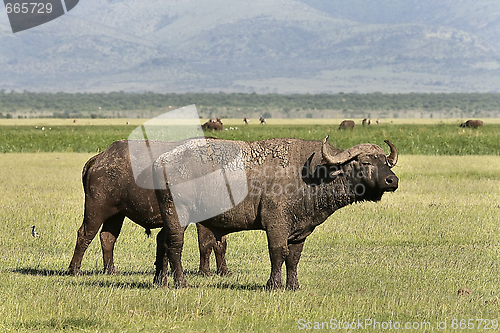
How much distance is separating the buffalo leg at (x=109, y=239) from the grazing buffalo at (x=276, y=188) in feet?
5.88

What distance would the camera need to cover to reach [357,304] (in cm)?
934

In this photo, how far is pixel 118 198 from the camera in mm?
11352

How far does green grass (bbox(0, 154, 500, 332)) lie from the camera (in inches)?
341

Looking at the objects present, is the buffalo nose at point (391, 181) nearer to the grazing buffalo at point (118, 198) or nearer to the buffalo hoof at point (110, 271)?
the grazing buffalo at point (118, 198)

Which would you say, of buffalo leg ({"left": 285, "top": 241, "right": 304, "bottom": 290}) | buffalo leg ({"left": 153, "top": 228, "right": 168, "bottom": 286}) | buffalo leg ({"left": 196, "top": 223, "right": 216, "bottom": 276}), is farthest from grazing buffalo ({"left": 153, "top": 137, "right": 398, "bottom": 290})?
buffalo leg ({"left": 196, "top": 223, "right": 216, "bottom": 276})

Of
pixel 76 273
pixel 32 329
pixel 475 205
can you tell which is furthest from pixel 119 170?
pixel 475 205

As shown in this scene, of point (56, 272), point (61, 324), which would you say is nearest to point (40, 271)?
point (56, 272)

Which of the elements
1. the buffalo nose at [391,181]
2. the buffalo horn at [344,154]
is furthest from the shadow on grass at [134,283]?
the buffalo nose at [391,181]

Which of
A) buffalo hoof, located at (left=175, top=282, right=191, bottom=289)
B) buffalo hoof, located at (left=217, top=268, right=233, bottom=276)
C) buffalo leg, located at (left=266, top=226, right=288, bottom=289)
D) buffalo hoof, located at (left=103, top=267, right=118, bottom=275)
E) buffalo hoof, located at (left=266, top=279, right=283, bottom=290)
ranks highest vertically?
buffalo leg, located at (left=266, top=226, right=288, bottom=289)

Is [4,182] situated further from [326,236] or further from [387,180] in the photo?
[387,180]

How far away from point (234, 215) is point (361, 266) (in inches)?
125

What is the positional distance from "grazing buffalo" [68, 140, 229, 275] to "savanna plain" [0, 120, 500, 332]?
508mm

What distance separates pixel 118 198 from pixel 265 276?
2.71 metres

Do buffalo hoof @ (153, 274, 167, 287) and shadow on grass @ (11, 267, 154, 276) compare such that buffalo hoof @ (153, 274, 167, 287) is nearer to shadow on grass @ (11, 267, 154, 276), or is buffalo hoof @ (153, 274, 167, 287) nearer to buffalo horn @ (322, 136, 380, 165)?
shadow on grass @ (11, 267, 154, 276)
